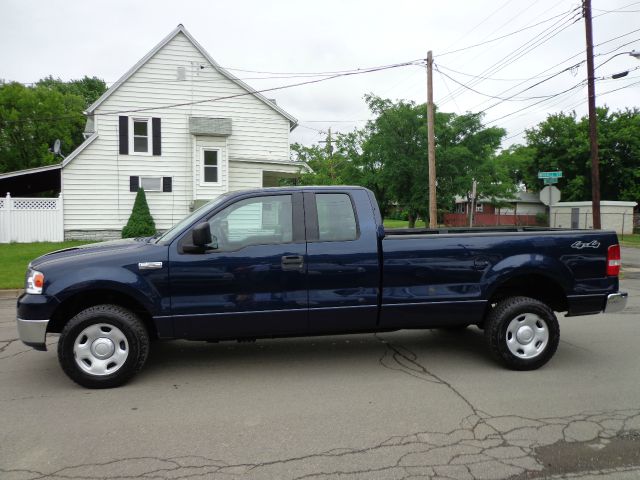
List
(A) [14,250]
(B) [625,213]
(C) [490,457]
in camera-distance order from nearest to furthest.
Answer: (C) [490,457]
(A) [14,250]
(B) [625,213]

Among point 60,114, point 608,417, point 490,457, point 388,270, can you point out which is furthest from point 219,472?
point 60,114

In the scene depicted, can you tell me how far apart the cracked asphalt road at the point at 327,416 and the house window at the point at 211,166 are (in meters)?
16.0

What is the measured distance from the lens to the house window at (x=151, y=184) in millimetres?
21062

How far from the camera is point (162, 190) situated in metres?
21.2

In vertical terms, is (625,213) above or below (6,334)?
above

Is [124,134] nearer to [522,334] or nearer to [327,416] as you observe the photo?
[522,334]

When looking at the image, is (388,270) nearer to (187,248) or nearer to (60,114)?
(187,248)

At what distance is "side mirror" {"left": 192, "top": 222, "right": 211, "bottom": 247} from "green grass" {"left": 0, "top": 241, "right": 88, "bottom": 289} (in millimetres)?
8115

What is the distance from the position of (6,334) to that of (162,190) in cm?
1508

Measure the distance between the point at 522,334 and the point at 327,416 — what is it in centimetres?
230

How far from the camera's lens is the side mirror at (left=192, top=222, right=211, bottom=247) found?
4371 mm

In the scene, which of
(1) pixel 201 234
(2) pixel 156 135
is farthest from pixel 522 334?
(2) pixel 156 135

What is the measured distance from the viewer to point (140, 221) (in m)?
19.5

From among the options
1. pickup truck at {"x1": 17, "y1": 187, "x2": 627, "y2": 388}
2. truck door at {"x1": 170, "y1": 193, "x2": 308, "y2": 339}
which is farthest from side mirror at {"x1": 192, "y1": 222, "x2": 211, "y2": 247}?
truck door at {"x1": 170, "y1": 193, "x2": 308, "y2": 339}
